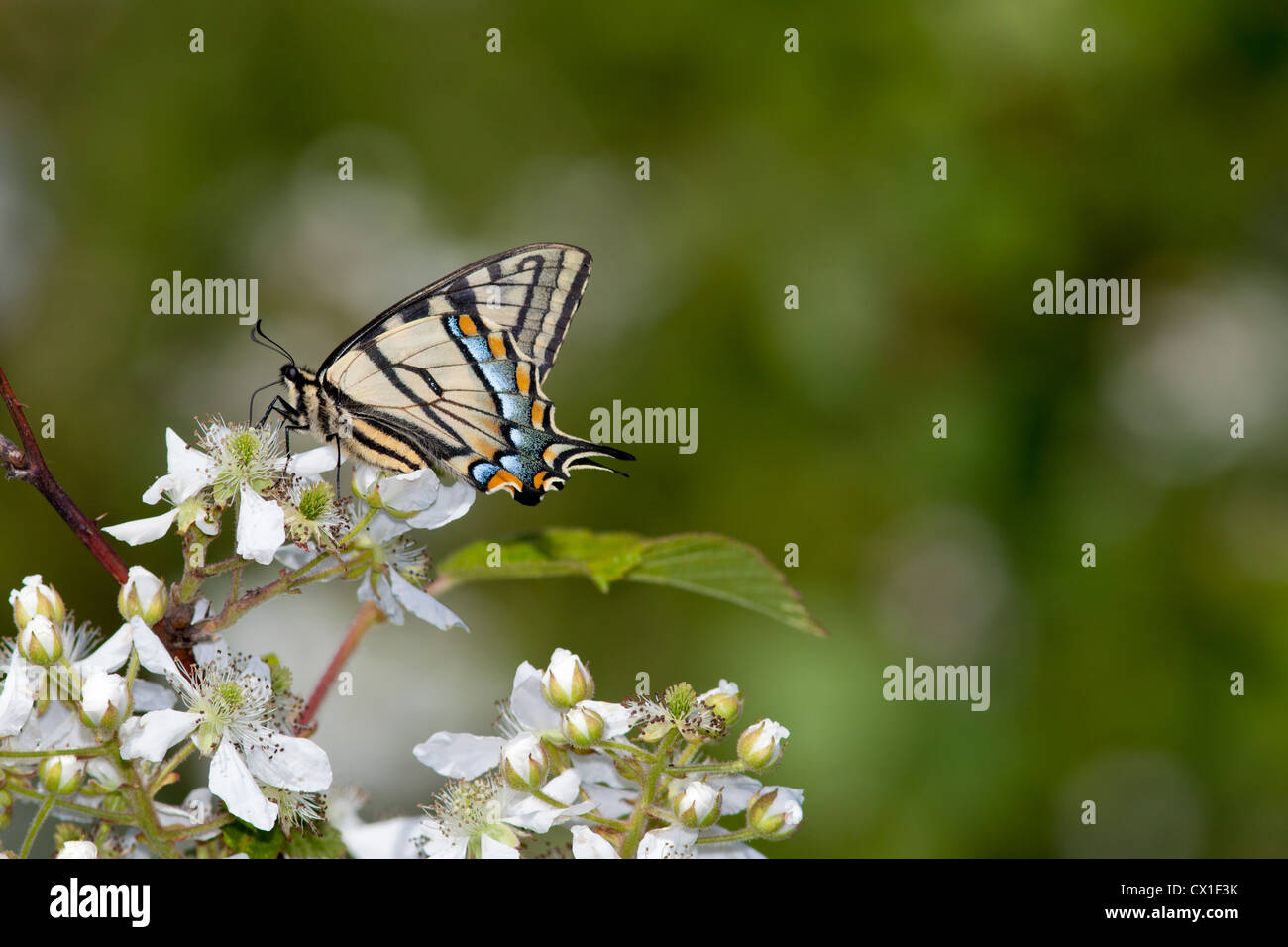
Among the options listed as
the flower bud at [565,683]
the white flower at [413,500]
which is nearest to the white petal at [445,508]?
the white flower at [413,500]

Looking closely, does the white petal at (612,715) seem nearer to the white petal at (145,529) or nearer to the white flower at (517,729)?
the white flower at (517,729)

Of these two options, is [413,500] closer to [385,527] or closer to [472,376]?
[385,527]

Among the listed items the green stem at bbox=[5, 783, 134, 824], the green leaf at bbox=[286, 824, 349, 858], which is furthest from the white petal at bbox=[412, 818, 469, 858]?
the green stem at bbox=[5, 783, 134, 824]

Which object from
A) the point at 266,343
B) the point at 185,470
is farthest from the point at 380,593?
the point at 266,343

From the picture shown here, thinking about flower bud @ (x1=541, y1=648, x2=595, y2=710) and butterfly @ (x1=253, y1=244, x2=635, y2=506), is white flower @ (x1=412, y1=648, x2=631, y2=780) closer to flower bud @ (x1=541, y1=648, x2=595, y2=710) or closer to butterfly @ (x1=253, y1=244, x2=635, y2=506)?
flower bud @ (x1=541, y1=648, x2=595, y2=710)

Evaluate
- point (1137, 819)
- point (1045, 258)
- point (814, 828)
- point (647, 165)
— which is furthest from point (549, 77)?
point (1137, 819)
